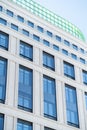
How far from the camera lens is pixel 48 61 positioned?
43.3 metres

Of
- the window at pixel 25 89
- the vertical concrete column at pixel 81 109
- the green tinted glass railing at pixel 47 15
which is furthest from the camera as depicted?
the green tinted glass railing at pixel 47 15

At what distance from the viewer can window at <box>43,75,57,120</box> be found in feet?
124

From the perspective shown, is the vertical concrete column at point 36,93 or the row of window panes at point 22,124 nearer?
the row of window panes at point 22,124

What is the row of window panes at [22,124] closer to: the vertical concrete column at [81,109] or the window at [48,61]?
the vertical concrete column at [81,109]

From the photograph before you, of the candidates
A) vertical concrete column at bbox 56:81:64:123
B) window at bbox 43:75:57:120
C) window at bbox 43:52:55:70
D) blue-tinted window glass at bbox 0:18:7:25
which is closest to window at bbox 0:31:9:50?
blue-tinted window glass at bbox 0:18:7:25

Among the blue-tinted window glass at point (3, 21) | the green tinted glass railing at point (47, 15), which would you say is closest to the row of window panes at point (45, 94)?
the blue-tinted window glass at point (3, 21)

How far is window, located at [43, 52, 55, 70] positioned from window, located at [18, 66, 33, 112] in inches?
150

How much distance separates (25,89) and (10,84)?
2415 mm

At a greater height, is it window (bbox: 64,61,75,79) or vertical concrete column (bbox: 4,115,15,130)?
window (bbox: 64,61,75,79)

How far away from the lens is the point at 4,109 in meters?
32.8

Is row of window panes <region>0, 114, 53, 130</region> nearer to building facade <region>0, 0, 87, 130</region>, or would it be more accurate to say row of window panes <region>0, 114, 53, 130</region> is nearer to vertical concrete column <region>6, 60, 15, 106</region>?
building facade <region>0, 0, 87, 130</region>

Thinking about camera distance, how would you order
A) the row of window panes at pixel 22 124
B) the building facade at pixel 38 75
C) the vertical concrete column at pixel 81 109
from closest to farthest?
the row of window panes at pixel 22 124 → the building facade at pixel 38 75 → the vertical concrete column at pixel 81 109

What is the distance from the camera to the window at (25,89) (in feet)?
117

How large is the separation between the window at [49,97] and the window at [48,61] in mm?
2267
